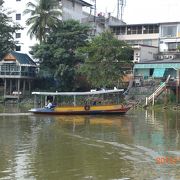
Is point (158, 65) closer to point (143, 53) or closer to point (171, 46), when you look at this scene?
point (143, 53)

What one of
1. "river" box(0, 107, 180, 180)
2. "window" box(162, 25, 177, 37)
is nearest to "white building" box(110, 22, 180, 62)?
"window" box(162, 25, 177, 37)

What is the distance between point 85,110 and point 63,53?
18.4 meters

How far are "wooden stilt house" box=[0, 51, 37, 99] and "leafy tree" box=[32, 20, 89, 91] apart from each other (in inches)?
84.3

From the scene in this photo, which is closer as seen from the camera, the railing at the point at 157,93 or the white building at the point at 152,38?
the railing at the point at 157,93

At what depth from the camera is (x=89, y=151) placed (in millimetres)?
19859

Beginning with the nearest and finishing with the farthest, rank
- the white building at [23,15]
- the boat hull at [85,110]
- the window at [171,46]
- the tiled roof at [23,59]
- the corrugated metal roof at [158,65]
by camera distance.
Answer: the boat hull at [85,110] → the corrugated metal roof at [158,65] → the tiled roof at [23,59] → the window at [171,46] → the white building at [23,15]

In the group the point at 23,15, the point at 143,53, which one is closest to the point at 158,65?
the point at 143,53

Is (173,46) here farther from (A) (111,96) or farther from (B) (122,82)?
(A) (111,96)

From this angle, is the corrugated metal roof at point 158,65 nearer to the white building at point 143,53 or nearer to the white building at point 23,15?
the white building at point 143,53

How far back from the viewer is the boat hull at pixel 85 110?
132 ft

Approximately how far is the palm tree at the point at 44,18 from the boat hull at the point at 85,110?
22.2 meters

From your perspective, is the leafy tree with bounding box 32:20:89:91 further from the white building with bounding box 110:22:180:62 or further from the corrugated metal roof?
the white building with bounding box 110:22:180:62

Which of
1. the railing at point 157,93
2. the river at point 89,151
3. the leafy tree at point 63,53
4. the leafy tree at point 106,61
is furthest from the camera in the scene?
the leafy tree at point 63,53

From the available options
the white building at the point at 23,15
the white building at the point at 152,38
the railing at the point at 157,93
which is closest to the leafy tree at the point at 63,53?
the white building at the point at 23,15
